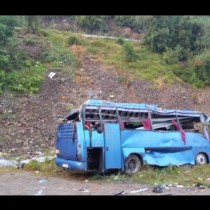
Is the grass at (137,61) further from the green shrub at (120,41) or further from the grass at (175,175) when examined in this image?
the grass at (175,175)

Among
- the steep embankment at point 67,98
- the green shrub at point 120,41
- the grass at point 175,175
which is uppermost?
the green shrub at point 120,41

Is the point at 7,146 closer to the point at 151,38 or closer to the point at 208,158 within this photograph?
the point at 208,158

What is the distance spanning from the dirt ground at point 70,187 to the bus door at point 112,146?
0.59 meters

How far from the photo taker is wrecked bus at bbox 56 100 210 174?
10.9 meters

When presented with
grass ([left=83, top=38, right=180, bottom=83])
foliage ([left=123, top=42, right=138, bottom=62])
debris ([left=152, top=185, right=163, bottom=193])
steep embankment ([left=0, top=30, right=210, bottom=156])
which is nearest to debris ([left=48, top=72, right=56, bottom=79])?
steep embankment ([left=0, top=30, right=210, bottom=156])

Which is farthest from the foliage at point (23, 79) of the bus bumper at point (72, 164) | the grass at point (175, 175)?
the grass at point (175, 175)

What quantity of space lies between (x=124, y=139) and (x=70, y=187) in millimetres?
2323

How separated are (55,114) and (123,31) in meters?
17.1

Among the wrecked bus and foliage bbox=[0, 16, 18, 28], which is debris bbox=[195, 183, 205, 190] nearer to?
the wrecked bus

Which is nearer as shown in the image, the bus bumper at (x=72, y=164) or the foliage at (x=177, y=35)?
the bus bumper at (x=72, y=164)

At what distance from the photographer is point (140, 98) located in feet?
72.3

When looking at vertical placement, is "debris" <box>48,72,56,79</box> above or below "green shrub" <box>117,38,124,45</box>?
below

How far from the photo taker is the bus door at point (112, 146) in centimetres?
1097

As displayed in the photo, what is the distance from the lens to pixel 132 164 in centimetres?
1171
